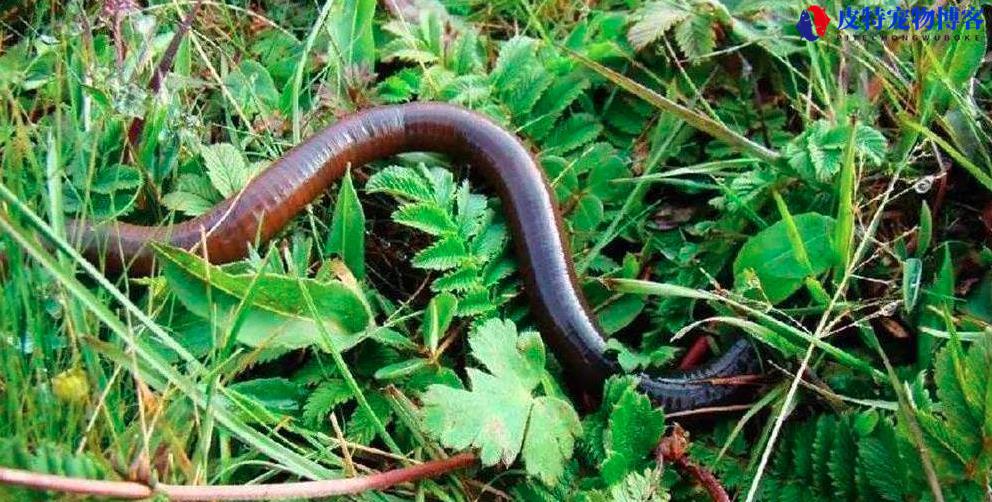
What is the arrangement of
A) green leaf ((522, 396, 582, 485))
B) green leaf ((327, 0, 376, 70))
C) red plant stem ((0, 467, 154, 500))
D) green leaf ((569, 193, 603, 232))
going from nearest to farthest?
red plant stem ((0, 467, 154, 500)) < green leaf ((522, 396, 582, 485)) < green leaf ((569, 193, 603, 232)) < green leaf ((327, 0, 376, 70))

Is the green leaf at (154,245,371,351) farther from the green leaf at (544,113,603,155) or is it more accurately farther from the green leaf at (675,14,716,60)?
the green leaf at (675,14,716,60)

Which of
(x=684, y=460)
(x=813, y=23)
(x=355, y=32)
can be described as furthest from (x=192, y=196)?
(x=813, y=23)

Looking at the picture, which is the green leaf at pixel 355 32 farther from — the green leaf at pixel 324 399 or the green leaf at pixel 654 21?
the green leaf at pixel 324 399

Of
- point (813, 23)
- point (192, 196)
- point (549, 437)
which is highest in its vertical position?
point (813, 23)

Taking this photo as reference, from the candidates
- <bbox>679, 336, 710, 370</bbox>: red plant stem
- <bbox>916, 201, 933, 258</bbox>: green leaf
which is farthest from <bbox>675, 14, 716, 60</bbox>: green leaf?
<bbox>679, 336, 710, 370</bbox>: red plant stem

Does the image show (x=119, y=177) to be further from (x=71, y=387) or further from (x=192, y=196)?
(x=71, y=387)

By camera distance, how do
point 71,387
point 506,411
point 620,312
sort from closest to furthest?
point 71,387 < point 506,411 < point 620,312
